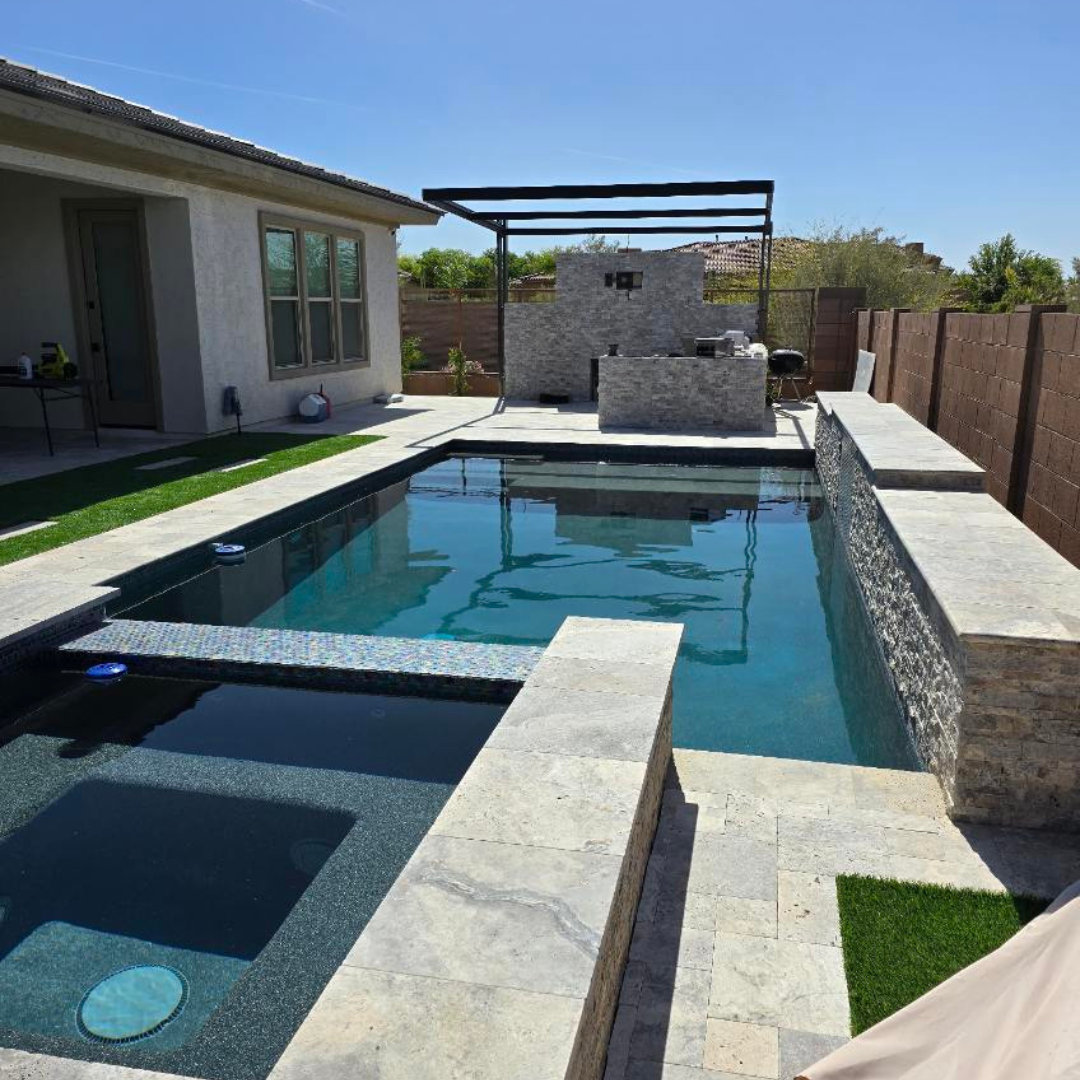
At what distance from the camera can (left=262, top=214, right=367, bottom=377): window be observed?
13.2m

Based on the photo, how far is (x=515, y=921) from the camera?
2.18m

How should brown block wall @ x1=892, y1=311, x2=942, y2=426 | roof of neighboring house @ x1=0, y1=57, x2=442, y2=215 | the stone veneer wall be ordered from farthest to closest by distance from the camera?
the stone veneer wall, brown block wall @ x1=892, y1=311, x2=942, y2=426, roof of neighboring house @ x1=0, y1=57, x2=442, y2=215

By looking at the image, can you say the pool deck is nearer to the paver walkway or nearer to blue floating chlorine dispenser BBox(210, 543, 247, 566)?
the paver walkway

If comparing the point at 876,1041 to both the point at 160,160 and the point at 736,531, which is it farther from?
the point at 160,160

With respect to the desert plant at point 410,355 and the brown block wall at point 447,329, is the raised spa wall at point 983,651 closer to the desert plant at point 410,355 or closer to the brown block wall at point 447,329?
the desert plant at point 410,355

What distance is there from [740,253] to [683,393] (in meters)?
23.2

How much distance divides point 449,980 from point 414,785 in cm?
213

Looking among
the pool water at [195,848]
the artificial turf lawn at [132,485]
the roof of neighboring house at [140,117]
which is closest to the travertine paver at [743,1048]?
the pool water at [195,848]

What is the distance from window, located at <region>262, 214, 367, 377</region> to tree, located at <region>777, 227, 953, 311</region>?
1142 centimetres

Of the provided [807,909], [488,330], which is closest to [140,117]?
[807,909]

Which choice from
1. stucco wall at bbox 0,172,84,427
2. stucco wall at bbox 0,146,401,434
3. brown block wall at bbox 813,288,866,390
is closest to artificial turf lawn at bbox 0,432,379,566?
stucco wall at bbox 0,146,401,434

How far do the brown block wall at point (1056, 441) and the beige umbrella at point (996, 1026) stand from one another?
10.5 ft

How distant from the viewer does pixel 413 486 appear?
1055 centimetres

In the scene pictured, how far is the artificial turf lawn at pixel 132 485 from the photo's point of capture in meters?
7.25
